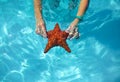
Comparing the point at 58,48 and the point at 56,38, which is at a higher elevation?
the point at 58,48

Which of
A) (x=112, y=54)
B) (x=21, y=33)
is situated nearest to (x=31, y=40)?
(x=21, y=33)

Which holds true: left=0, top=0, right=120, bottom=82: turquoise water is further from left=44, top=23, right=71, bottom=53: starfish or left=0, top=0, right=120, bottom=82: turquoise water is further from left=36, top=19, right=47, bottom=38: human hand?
left=36, top=19, right=47, bottom=38: human hand

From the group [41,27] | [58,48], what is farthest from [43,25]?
[58,48]

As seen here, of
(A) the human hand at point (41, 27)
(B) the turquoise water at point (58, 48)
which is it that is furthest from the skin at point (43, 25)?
(B) the turquoise water at point (58, 48)

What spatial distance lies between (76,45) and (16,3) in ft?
4.91

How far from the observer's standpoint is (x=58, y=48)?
5340 millimetres

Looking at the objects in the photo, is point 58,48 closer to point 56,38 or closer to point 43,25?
point 56,38

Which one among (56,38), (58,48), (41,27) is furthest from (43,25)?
(58,48)

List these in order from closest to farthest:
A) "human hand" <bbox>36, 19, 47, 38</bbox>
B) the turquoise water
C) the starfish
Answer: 1. "human hand" <bbox>36, 19, 47, 38</bbox>
2. the starfish
3. the turquoise water

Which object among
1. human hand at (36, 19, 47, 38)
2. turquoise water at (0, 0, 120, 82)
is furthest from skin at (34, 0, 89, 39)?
turquoise water at (0, 0, 120, 82)

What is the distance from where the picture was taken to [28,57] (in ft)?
17.3

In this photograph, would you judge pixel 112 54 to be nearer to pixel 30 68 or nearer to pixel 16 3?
pixel 30 68

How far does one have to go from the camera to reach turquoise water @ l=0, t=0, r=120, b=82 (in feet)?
17.0

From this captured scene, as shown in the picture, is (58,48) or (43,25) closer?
(43,25)
